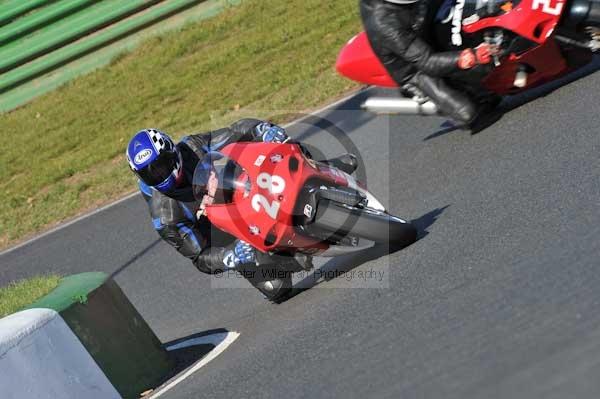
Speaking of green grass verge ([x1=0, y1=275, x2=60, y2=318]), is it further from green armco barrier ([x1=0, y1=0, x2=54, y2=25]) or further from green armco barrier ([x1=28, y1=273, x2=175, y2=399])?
green armco barrier ([x1=0, y1=0, x2=54, y2=25])

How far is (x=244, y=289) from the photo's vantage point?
780 cm

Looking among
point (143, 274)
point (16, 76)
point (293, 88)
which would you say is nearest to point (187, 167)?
point (143, 274)

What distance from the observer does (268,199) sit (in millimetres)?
6094

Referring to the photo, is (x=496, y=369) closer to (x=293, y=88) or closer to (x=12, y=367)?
(x=12, y=367)

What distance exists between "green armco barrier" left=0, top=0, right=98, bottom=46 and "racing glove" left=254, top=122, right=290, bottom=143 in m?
8.82

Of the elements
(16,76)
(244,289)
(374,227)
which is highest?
(16,76)

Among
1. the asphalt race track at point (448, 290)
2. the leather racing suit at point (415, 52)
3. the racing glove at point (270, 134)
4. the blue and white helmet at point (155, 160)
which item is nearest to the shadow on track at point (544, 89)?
the asphalt race track at point (448, 290)

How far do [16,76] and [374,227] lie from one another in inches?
396

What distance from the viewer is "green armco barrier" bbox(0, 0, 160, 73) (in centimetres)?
1463

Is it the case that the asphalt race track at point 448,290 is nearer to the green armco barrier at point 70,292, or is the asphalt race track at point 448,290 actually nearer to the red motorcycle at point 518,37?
the red motorcycle at point 518,37

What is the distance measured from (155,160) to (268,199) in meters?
0.86

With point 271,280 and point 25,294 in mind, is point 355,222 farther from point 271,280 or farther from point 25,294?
point 25,294

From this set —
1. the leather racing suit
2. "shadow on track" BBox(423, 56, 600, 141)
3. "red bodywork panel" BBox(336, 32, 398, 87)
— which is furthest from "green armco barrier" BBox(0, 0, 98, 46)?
"shadow on track" BBox(423, 56, 600, 141)

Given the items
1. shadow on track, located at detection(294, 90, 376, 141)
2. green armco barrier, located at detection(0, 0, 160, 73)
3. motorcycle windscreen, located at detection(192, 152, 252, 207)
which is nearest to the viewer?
motorcycle windscreen, located at detection(192, 152, 252, 207)
